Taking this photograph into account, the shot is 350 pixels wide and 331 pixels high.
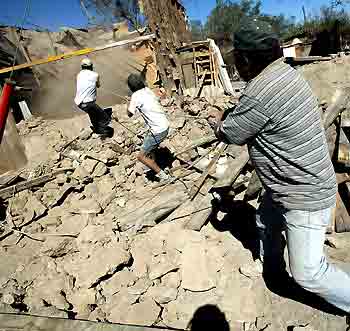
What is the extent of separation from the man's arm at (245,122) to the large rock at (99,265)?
209cm

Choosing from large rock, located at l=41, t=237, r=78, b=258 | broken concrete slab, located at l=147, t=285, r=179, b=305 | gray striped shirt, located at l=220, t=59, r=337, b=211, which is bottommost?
broken concrete slab, located at l=147, t=285, r=179, b=305

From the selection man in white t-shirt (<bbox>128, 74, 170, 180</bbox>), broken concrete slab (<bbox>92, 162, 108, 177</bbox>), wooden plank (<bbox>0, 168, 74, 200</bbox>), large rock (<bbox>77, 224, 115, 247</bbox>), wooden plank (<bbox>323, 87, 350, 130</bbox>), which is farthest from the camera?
broken concrete slab (<bbox>92, 162, 108, 177</bbox>)

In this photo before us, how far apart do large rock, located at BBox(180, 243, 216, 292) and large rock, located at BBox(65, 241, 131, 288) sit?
68 cm

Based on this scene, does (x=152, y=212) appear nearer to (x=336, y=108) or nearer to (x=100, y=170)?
(x=100, y=170)

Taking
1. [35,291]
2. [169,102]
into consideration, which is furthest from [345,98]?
[169,102]

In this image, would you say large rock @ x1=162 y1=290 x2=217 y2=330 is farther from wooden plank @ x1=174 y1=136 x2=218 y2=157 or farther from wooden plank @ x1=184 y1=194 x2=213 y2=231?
wooden plank @ x1=174 y1=136 x2=218 y2=157

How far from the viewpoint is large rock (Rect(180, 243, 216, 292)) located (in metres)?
3.22

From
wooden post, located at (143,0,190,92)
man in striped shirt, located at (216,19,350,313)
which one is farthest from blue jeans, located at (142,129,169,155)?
wooden post, located at (143,0,190,92)

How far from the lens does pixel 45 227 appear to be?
5.30 m

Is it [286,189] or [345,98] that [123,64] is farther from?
[286,189]

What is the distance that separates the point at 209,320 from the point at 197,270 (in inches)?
20.5

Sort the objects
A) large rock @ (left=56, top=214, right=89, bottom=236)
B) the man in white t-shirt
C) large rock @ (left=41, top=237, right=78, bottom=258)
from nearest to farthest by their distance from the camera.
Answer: large rock @ (left=41, top=237, right=78, bottom=258) < large rock @ (left=56, top=214, right=89, bottom=236) < the man in white t-shirt

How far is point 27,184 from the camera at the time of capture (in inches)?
238

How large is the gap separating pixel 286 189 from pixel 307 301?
121 centimetres
